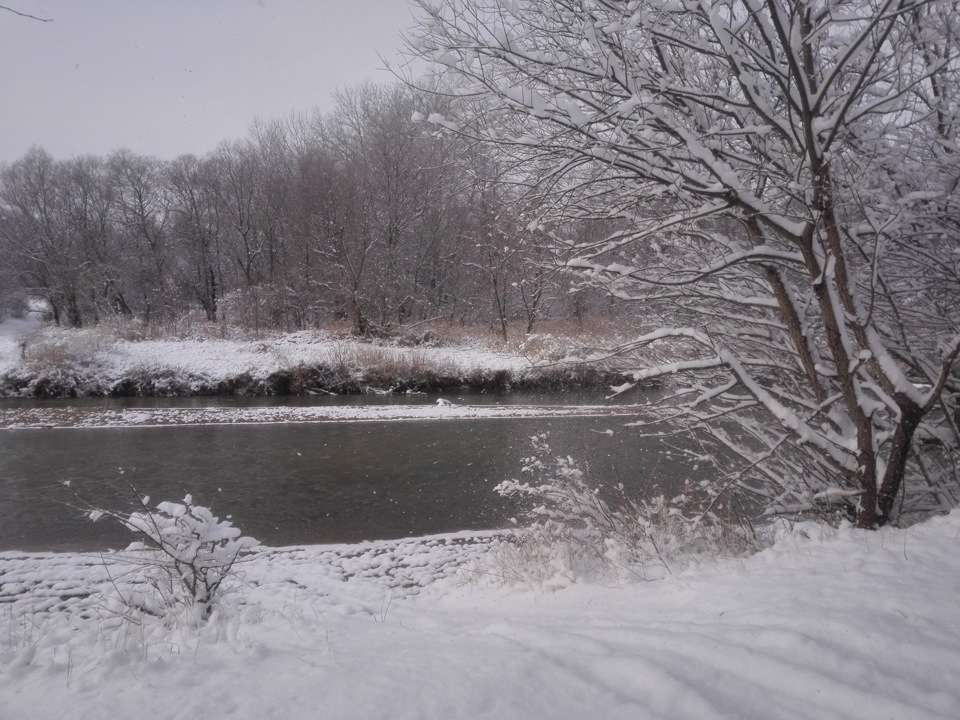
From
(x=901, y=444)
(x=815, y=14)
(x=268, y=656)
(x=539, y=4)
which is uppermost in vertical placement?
(x=539, y=4)

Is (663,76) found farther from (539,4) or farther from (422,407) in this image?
(422,407)

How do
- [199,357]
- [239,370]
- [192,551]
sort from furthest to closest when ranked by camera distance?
1. [199,357]
2. [239,370]
3. [192,551]

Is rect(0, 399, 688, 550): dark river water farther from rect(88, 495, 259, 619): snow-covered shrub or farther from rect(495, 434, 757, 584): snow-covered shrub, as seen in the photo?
rect(88, 495, 259, 619): snow-covered shrub

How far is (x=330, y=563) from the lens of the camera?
720 centimetres

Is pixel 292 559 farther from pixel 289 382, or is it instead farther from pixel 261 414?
pixel 289 382

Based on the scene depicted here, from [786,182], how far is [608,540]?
10.8 ft

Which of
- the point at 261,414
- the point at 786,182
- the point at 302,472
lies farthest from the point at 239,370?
the point at 786,182

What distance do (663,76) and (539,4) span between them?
41.3 inches

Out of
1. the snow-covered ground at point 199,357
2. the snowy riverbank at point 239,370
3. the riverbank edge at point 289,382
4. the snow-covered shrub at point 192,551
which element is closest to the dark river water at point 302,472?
the snow-covered shrub at point 192,551

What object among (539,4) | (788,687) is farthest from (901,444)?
(539,4)

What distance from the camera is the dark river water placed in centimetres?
906

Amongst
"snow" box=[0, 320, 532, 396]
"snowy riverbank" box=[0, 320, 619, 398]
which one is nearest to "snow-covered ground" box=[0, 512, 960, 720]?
"snowy riverbank" box=[0, 320, 619, 398]

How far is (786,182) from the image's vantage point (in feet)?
13.7

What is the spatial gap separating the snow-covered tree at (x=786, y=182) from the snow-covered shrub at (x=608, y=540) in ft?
1.97
